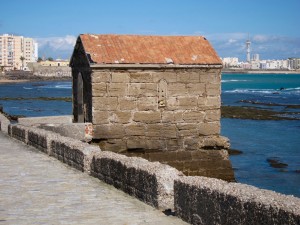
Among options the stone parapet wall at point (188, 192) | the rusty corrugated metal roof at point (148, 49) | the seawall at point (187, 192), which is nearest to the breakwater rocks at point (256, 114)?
the rusty corrugated metal roof at point (148, 49)

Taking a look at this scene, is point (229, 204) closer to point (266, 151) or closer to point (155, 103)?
point (155, 103)

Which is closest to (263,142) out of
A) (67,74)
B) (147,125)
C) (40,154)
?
(147,125)

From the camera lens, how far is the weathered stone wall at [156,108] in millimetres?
15383

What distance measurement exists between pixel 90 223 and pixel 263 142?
25.9 metres

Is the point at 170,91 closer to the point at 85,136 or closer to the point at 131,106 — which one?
the point at 131,106

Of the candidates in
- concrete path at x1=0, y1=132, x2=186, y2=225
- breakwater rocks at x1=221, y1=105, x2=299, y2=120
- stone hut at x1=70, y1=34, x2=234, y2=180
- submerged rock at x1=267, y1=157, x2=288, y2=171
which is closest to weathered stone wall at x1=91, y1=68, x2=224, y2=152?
stone hut at x1=70, y1=34, x2=234, y2=180

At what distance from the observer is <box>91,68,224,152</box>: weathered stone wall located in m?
15.4

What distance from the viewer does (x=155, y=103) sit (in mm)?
15727

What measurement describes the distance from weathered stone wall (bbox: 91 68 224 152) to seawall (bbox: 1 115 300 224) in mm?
4189

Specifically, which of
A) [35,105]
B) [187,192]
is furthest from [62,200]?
[35,105]

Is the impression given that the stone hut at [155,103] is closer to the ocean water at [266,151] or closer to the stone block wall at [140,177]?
the ocean water at [266,151]

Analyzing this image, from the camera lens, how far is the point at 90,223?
654 centimetres

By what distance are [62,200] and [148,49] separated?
9.63m

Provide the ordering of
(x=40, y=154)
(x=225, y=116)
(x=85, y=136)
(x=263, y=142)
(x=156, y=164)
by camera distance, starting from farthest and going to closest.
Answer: (x=225, y=116)
(x=263, y=142)
(x=85, y=136)
(x=40, y=154)
(x=156, y=164)
